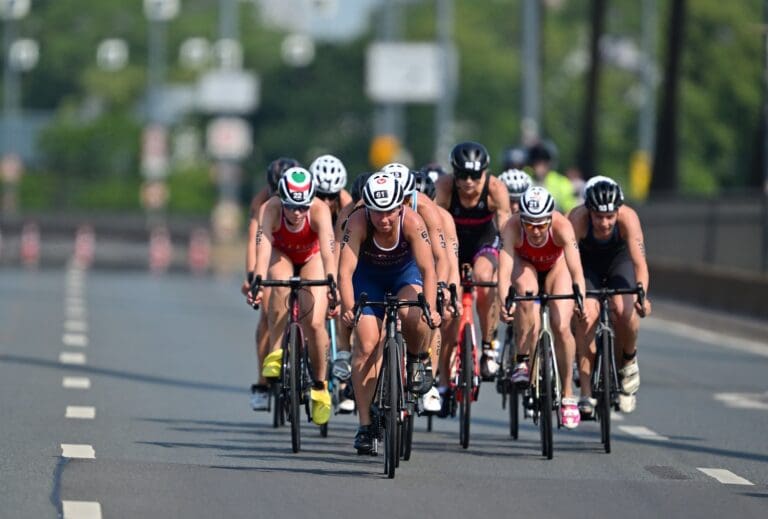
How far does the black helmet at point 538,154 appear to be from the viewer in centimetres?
1952

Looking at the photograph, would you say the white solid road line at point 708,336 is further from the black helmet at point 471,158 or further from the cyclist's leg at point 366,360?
the cyclist's leg at point 366,360

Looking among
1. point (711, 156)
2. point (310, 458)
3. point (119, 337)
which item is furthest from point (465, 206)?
point (711, 156)

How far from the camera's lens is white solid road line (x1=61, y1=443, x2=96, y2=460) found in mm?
13016

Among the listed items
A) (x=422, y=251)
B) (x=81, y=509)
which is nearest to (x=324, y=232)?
(x=422, y=251)

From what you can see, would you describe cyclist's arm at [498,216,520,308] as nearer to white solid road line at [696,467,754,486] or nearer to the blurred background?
white solid road line at [696,467,754,486]

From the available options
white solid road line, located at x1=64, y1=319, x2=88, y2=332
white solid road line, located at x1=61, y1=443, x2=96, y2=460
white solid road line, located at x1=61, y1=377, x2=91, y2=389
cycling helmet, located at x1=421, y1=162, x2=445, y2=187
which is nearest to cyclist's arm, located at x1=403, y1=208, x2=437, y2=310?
white solid road line, located at x1=61, y1=443, x2=96, y2=460

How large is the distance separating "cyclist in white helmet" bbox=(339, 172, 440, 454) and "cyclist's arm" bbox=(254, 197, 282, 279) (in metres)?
1.03

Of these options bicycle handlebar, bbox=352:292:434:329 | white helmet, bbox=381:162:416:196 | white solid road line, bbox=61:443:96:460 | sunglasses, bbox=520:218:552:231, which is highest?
white helmet, bbox=381:162:416:196

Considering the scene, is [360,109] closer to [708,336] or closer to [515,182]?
[708,336]

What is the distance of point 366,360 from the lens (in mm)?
13094

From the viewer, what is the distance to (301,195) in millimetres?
13852

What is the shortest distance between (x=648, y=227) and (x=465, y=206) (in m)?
19.7

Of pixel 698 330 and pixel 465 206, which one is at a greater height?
pixel 465 206

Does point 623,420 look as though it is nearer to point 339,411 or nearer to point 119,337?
point 339,411
